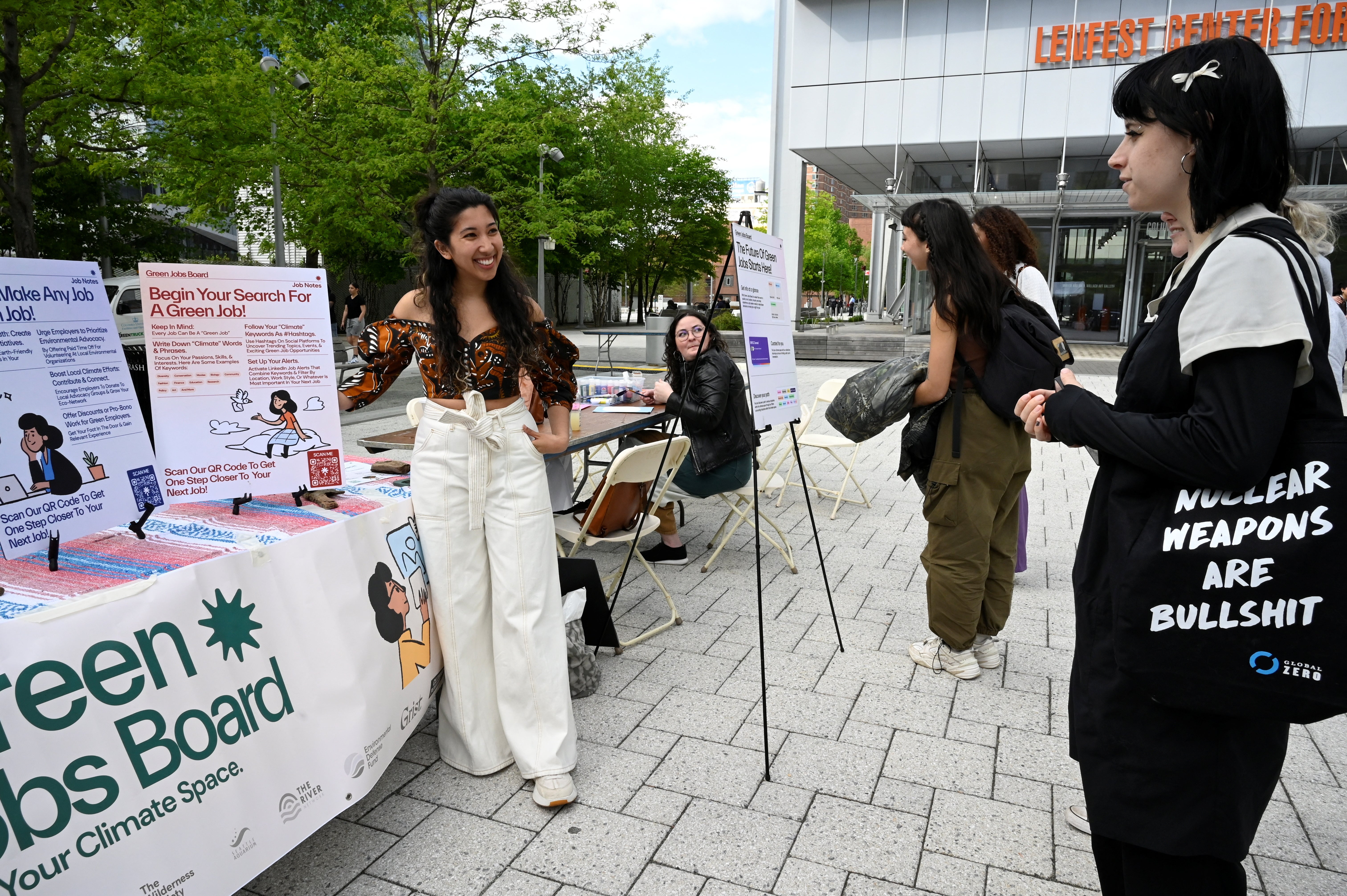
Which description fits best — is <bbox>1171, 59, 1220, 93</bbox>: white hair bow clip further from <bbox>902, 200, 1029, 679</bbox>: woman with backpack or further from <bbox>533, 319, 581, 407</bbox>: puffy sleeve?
<bbox>533, 319, 581, 407</bbox>: puffy sleeve

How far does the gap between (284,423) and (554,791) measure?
142 cm

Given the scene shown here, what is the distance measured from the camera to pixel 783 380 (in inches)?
133

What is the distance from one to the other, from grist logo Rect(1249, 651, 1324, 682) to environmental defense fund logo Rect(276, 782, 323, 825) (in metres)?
2.15

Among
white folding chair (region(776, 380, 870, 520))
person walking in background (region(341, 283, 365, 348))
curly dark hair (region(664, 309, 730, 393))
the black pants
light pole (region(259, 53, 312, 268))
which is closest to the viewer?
the black pants

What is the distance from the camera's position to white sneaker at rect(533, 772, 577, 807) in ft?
8.38

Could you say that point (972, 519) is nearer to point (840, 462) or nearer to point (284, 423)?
point (284, 423)

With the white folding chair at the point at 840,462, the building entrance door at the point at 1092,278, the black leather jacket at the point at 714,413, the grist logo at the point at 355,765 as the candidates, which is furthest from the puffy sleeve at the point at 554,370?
the building entrance door at the point at 1092,278

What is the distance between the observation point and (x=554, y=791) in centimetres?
255

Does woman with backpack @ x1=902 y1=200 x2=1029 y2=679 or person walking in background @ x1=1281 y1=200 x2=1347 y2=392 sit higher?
person walking in background @ x1=1281 y1=200 x2=1347 y2=392

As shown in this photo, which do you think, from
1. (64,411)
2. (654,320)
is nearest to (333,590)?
(64,411)

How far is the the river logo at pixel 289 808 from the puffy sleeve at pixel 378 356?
120 cm

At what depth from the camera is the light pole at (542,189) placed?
16.7 m

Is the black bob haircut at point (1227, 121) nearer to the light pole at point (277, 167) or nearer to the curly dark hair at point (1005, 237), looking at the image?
the curly dark hair at point (1005, 237)

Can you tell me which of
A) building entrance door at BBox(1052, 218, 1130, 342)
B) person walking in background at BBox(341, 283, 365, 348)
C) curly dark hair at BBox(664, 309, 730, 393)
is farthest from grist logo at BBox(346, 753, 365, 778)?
building entrance door at BBox(1052, 218, 1130, 342)
